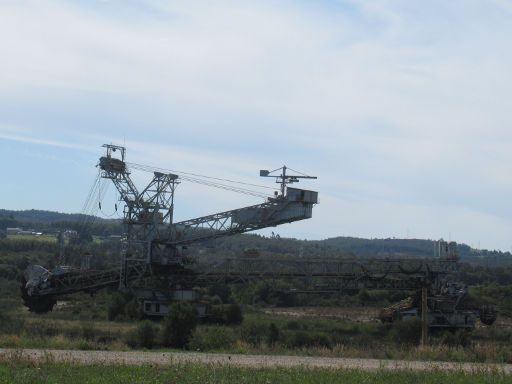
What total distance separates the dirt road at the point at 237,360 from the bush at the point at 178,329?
270 inches

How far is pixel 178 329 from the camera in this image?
3341cm

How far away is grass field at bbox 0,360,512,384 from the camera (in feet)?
57.4

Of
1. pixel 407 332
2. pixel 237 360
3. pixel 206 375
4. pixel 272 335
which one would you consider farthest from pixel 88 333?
pixel 206 375

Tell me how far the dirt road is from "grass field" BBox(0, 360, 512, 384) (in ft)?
4.48

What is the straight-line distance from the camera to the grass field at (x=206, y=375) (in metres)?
17.5

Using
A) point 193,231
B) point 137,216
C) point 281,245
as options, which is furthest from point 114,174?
point 281,245

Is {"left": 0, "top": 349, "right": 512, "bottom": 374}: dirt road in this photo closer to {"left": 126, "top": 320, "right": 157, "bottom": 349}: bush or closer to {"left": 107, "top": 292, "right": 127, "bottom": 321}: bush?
{"left": 126, "top": 320, "right": 157, "bottom": 349}: bush

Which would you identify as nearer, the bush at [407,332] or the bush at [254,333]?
the bush at [254,333]

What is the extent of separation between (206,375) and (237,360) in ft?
18.3

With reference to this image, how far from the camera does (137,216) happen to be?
2263 inches

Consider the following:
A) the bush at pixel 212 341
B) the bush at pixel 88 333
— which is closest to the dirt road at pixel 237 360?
the bush at pixel 212 341

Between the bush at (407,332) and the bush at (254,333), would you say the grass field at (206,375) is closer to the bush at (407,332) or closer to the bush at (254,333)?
the bush at (254,333)

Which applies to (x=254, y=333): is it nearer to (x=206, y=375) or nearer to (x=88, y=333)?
(x=88, y=333)

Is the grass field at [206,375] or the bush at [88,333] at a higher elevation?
the grass field at [206,375]
